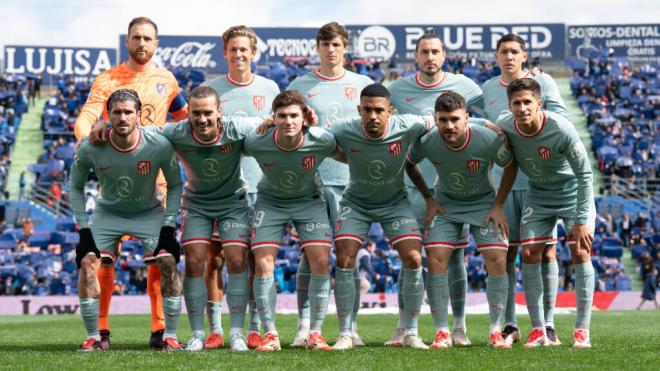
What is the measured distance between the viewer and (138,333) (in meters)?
11.8

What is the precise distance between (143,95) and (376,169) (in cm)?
250

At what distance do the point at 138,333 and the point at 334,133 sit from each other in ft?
16.6

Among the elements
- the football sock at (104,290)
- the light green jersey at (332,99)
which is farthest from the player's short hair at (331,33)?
the football sock at (104,290)

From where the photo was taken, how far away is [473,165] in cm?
805

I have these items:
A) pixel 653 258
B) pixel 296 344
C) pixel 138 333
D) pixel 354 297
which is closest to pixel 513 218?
pixel 354 297

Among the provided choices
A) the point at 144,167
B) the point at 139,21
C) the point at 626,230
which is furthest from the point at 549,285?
the point at 626,230

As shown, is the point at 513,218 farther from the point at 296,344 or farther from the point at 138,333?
the point at 138,333

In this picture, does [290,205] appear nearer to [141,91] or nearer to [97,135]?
[97,135]

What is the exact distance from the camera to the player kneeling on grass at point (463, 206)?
7953mm

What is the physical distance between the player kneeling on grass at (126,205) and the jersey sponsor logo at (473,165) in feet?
8.24

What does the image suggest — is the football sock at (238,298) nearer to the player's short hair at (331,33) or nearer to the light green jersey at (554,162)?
the player's short hair at (331,33)

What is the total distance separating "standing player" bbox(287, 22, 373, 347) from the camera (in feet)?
28.5

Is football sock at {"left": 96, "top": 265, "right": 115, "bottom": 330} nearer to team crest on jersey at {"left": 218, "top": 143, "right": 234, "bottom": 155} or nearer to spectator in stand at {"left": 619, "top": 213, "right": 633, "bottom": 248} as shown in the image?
team crest on jersey at {"left": 218, "top": 143, "right": 234, "bottom": 155}

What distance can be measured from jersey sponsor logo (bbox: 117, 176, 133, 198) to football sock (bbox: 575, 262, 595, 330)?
153 inches
